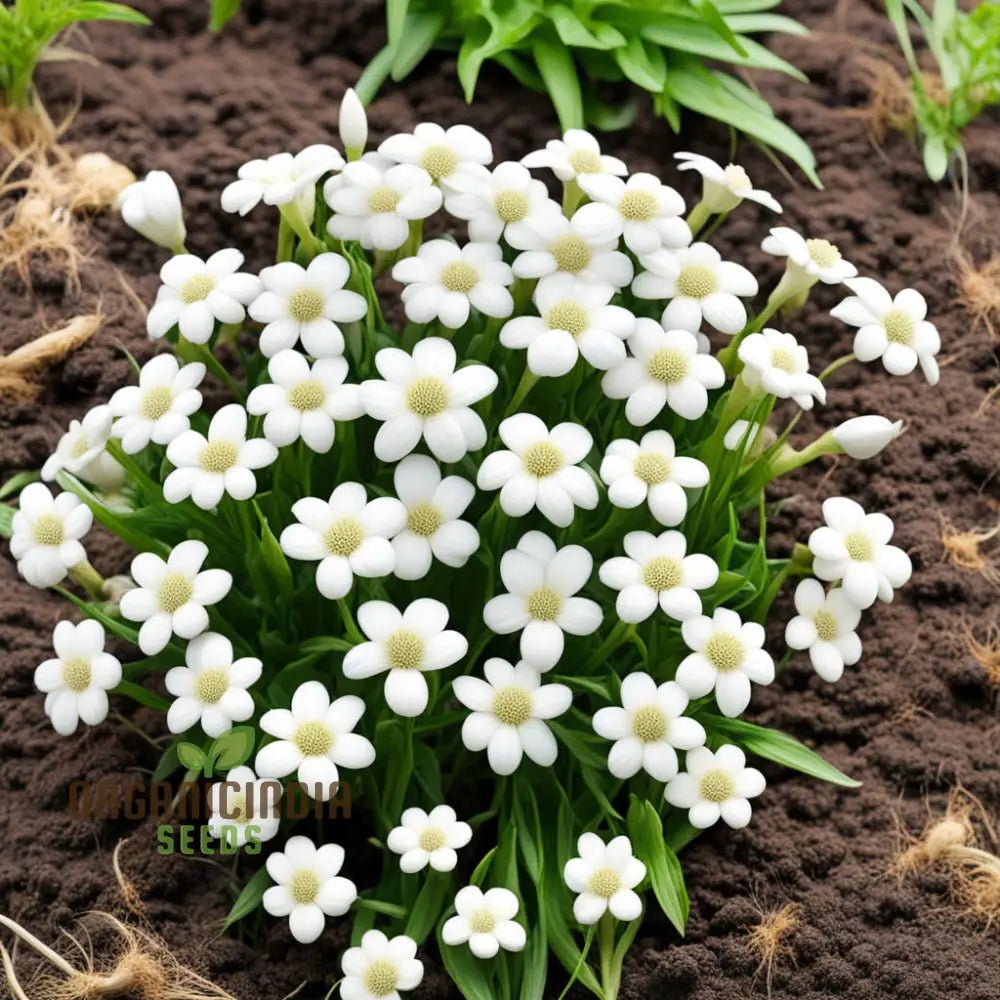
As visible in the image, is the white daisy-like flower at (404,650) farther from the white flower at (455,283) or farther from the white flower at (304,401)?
the white flower at (455,283)

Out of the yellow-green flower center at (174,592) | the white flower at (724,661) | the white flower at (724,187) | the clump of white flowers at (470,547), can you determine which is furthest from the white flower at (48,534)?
the white flower at (724,187)

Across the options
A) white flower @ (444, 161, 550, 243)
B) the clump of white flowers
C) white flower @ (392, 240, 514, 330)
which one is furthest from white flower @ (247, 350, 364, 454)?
white flower @ (444, 161, 550, 243)

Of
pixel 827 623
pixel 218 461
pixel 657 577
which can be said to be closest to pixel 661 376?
pixel 657 577

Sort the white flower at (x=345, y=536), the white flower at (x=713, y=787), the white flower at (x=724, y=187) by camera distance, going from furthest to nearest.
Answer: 1. the white flower at (x=724, y=187)
2. the white flower at (x=713, y=787)
3. the white flower at (x=345, y=536)

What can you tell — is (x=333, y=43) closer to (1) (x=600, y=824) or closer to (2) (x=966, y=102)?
(2) (x=966, y=102)

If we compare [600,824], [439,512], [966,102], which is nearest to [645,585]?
[439,512]

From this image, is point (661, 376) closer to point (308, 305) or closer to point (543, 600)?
point (543, 600)
